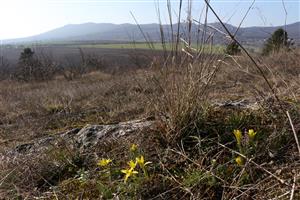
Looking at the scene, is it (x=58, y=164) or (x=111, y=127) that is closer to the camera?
(x=58, y=164)

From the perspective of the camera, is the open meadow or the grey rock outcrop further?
the grey rock outcrop

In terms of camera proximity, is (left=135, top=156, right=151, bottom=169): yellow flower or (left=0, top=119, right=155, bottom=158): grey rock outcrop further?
(left=0, top=119, right=155, bottom=158): grey rock outcrop

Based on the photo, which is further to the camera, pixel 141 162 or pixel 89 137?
pixel 89 137

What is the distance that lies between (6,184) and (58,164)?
0.32m

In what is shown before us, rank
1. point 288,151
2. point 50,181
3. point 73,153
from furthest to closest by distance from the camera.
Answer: point 73,153, point 50,181, point 288,151

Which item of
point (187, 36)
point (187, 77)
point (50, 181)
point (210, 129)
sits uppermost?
point (187, 36)

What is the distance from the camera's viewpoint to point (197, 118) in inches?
81.6

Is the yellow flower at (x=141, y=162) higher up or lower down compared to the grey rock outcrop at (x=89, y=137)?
higher up

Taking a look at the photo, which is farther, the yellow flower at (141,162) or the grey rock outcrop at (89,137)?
the grey rock outcrop at (89,137)

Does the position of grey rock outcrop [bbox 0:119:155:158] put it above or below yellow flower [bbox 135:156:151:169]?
below

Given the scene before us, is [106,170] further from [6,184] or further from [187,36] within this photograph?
[187,36]

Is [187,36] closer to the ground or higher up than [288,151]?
higher up

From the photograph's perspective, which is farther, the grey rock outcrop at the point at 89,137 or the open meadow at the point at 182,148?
the grey rock outcrop at the point at 89,137

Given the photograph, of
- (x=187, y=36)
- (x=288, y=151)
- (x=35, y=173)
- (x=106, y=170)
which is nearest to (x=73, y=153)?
(x=35, y=173)
